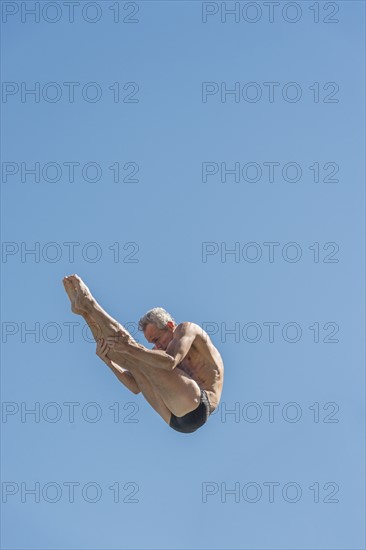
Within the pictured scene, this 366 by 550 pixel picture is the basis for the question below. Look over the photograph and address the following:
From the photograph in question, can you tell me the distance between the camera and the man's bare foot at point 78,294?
20.6 m

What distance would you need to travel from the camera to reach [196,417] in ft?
69.4

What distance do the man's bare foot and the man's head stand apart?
114 cm

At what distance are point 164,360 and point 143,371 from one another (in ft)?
1.40

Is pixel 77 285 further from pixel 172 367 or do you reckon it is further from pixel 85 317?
pixel 172 367

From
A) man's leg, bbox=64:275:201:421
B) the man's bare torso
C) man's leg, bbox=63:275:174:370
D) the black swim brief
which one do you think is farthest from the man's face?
the black swim brief

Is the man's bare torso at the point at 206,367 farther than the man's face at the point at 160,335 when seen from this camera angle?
No

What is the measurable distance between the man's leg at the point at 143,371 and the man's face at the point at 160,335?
20.7 inches

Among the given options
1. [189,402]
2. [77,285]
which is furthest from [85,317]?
[189,402]

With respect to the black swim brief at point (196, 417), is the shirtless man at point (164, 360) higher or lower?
higher

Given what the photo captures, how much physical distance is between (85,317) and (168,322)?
1334 mm

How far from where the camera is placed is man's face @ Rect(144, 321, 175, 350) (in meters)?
21.4

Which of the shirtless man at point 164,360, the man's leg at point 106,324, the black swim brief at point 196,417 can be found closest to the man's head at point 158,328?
the shirtless man at point 164,360

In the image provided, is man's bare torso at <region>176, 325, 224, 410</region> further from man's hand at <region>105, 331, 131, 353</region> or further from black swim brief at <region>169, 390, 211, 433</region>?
man's hand at <region>105, 331, 131, 353</region>

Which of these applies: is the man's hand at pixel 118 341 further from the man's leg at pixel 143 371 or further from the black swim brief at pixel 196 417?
the black swim brief at pixel 196 417
